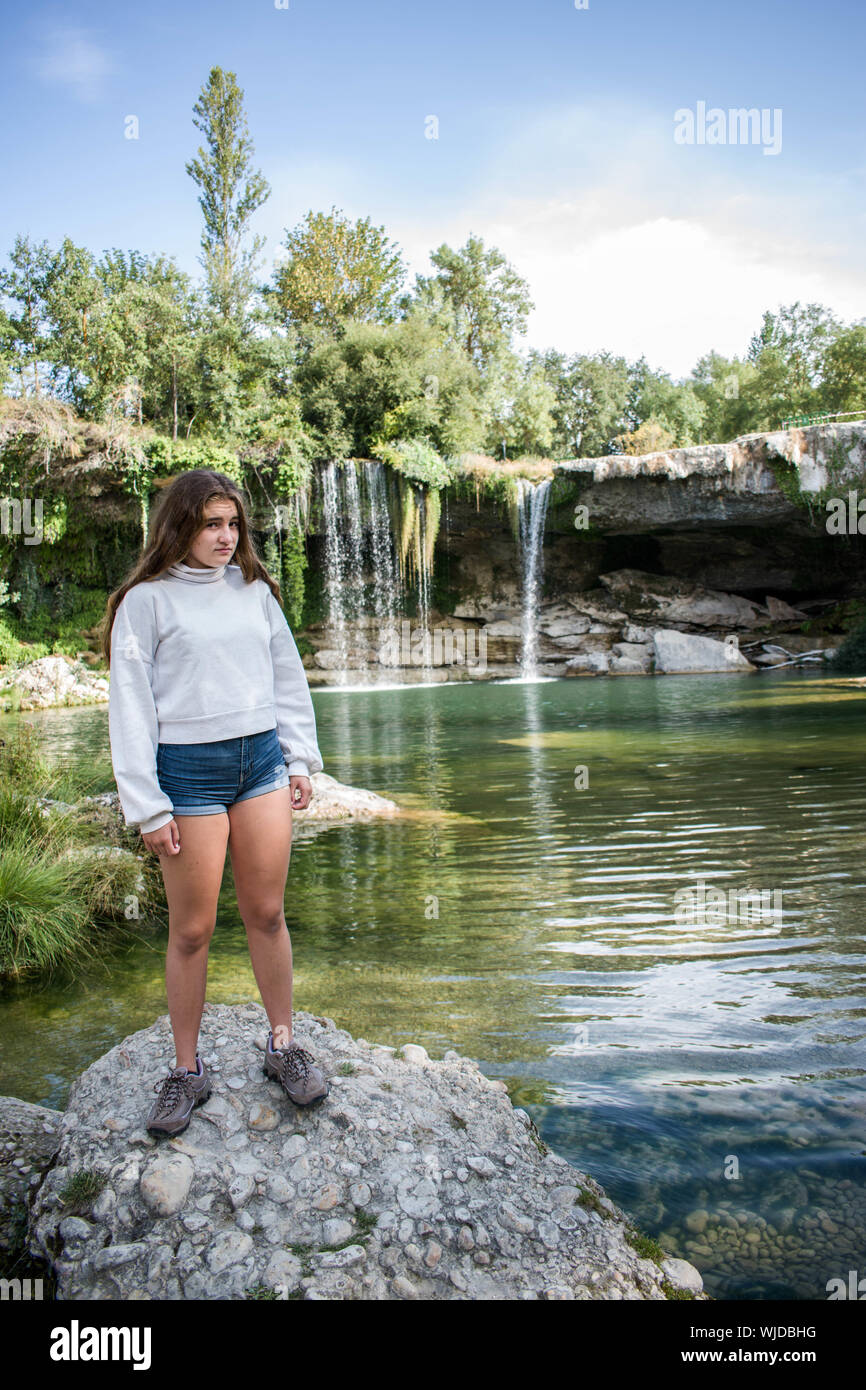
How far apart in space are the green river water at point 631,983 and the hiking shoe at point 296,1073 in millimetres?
936

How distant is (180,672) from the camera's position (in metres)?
2.45

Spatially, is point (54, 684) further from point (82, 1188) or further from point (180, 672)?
point (82, 1188)

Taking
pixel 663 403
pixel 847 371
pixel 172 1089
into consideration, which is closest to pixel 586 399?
pixel 663 403

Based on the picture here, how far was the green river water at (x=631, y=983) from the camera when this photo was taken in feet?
8.69

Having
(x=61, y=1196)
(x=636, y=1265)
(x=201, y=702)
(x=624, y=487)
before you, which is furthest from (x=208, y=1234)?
(x=624, y=487)

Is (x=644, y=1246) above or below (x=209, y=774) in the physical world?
below

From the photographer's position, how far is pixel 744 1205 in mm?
2539

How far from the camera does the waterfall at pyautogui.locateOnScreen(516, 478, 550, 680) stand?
26531mm

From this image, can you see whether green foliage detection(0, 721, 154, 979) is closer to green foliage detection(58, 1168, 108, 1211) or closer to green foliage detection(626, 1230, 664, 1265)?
green foliage detection(58, 1168, 108, 1211)

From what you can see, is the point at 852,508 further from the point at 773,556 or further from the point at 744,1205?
the point at 744,1205

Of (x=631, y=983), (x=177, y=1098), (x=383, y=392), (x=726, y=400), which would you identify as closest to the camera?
(x=177, y=1098)

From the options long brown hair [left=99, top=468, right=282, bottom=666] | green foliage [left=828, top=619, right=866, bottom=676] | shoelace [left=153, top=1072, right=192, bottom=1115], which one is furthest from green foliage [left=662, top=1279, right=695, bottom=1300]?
green foliage [left=828, top=619, right=866, bottom=676]

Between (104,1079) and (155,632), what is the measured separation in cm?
135

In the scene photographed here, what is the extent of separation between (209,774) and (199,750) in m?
0.07
